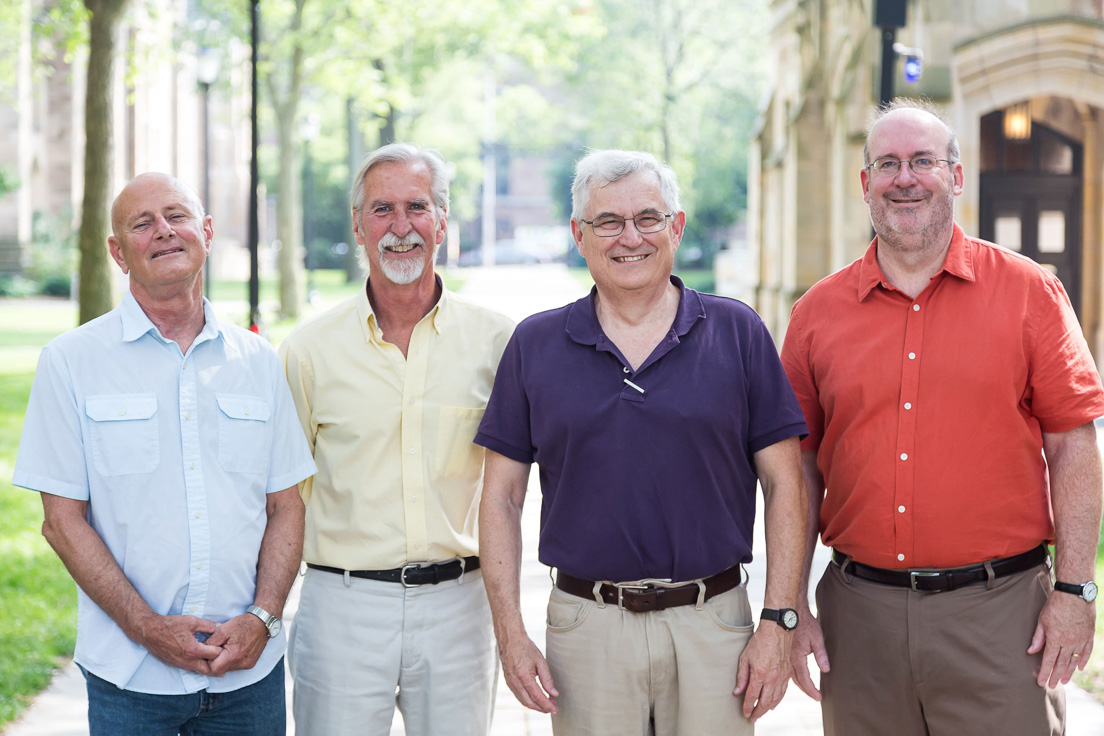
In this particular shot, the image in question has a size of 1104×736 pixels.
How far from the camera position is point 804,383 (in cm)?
376

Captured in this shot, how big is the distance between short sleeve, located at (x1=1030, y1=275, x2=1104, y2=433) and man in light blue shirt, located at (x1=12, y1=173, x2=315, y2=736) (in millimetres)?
2260

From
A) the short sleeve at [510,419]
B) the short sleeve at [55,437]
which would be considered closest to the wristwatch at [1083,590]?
the short sleeve at [510,419]

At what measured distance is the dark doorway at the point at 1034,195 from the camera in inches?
615

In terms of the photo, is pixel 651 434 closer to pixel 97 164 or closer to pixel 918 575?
pixel 918 575

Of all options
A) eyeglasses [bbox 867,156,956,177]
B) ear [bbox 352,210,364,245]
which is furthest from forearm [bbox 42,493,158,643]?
eyeglasses [bbox 867,156,956,177]

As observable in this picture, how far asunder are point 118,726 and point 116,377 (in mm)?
927

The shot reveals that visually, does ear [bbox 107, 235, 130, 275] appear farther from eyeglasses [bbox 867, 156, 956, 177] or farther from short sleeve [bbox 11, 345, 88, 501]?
eyeglasses [bbox 867, 156, 956, 177]

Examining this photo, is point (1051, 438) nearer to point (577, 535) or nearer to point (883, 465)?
point (883, 465)

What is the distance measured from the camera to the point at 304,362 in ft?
12.3

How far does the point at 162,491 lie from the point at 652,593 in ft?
4.48

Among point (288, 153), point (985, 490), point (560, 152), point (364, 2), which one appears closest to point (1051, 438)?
point (985, 490)

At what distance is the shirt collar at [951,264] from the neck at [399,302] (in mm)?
1385

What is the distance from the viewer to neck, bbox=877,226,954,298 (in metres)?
3.56

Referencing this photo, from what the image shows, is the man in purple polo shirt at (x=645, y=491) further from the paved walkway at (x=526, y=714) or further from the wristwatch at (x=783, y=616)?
the paved walkway at (x=526, y=714)
